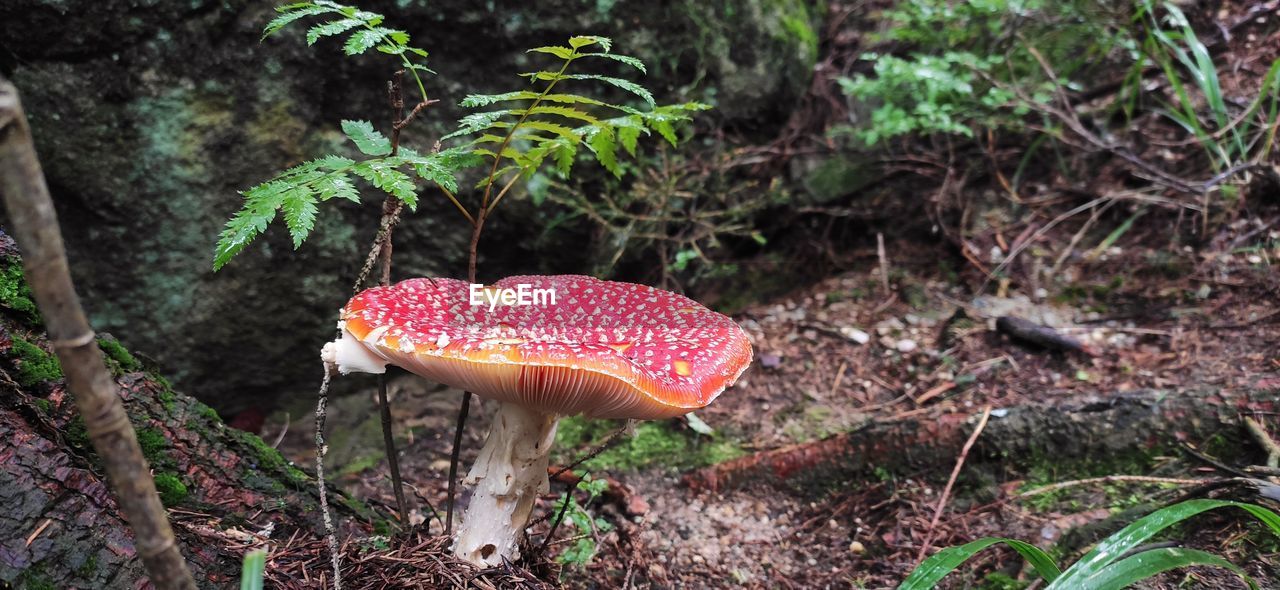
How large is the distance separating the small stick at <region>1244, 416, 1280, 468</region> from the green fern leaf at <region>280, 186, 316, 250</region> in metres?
3.17

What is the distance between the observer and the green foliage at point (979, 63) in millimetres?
4207

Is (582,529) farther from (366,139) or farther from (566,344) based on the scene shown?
(366,139)

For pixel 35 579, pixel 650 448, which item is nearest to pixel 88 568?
pixel 35 579

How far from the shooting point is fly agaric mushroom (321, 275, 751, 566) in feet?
5.86

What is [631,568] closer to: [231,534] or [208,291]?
[231,534]

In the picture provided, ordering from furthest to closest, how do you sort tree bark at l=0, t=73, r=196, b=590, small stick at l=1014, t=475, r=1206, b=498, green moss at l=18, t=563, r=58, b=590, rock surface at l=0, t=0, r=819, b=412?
1. rock surface at l=0, t=0, r=819, b=412
2. small stick at l=1014, t=475, r=1206, b=498
3. green moss at l=18, t=563, r=58, b=590
4. tree bark at l=0, t=73, r=196, b=590

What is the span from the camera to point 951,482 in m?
3.08

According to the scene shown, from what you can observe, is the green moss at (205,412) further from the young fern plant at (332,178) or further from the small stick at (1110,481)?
the small stick at (1110,481)

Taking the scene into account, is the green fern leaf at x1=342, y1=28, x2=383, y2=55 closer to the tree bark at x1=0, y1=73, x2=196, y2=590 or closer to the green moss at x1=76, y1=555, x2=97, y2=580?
the tree bark at x1=0, y1=73, x2=196, y2=590

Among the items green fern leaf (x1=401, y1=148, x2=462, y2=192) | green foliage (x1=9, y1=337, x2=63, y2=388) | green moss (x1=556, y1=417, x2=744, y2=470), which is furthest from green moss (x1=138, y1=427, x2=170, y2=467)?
green moss (x1=556, y1=417, x2=744, y2=470)

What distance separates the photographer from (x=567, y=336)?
2.14m

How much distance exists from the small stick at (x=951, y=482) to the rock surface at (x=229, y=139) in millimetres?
2330

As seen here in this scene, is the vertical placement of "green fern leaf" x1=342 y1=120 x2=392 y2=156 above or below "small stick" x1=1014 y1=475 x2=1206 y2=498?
above

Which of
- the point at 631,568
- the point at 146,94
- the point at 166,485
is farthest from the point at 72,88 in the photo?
the point at 631,568
